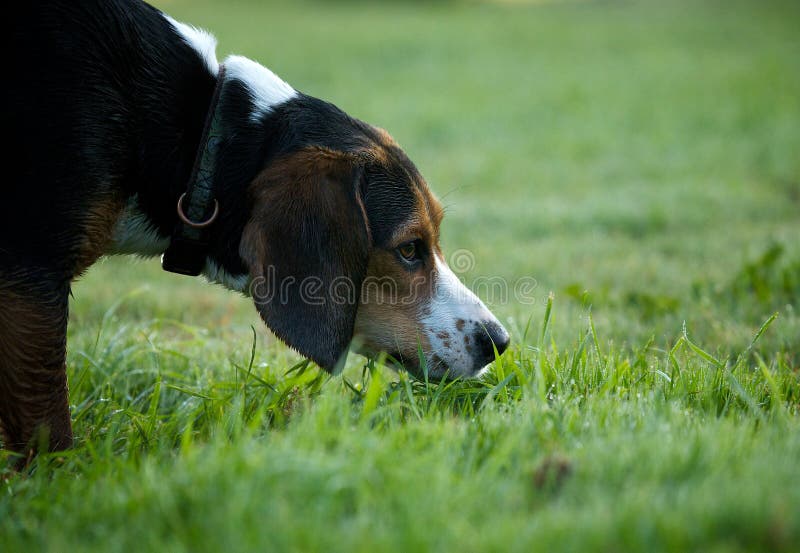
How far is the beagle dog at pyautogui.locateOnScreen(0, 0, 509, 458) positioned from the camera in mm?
2926

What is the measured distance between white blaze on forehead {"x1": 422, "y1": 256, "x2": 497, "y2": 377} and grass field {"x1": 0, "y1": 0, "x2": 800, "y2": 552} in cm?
14

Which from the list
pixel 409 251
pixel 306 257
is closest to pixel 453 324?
pixel 409 251

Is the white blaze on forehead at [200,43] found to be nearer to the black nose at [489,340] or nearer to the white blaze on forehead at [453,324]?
the white blaze on forehead at [453,324]

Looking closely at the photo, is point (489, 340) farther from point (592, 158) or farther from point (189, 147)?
point (592, 158)

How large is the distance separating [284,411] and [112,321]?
174 centimetres

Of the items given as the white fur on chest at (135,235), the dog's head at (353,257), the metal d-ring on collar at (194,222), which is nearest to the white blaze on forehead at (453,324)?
the dog's head at (353,257)

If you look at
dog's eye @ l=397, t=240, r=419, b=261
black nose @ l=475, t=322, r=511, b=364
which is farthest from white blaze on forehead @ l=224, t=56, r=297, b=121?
black nose @ l=475, t=322, r=511, b=364

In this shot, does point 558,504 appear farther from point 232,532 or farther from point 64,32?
point 64,32

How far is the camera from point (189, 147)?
3.30 metres

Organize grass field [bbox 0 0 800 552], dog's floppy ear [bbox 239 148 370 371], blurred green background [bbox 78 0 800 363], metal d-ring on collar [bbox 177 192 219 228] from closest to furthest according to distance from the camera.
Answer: grass field [bbox 0 0 800 552]
dog's floppy ear [bbox 239 148 370 371]
metal d-ring on collar [bbox 177 192 219 228]
blurred green background [bbox 78 0 800 363]

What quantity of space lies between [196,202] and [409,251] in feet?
3.15

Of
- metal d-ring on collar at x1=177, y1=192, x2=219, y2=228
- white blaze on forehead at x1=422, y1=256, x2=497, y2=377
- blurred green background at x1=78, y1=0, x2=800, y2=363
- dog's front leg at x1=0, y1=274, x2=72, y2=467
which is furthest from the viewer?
blurred green background at x1=78, y1=0, x2=800, y2=363

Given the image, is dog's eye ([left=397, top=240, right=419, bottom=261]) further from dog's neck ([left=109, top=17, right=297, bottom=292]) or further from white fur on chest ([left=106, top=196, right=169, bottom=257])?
white fur on chest ([left=106, top=196, right=169, bottom=257])

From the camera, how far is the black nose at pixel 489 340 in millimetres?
3357
